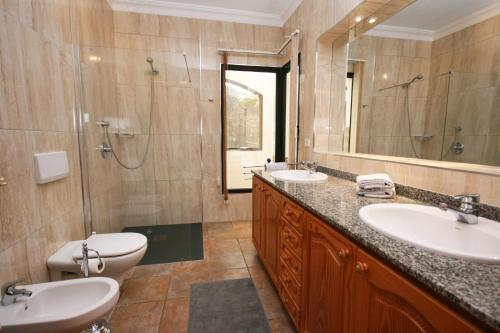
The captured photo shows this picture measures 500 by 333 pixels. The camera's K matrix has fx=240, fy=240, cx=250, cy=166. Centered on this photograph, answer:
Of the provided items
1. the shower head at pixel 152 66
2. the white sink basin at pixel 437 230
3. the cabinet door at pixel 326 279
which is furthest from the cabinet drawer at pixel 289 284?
the shower head at pixel 152 66

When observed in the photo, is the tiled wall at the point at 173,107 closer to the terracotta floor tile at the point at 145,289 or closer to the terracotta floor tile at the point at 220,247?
the terracotta floor tile at the point at 220,247

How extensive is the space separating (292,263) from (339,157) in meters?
0.99

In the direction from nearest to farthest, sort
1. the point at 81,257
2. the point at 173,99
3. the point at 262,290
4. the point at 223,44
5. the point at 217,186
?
1. the point at 81,257
2. the point at 262,290
3. the point at 173,99
4. the point at 223,44
5. the point at 217,186

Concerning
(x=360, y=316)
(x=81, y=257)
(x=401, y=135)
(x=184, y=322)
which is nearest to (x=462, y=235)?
(x=360, y=316)

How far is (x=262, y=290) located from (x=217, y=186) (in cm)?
169

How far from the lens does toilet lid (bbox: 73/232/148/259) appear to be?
165 centimetres

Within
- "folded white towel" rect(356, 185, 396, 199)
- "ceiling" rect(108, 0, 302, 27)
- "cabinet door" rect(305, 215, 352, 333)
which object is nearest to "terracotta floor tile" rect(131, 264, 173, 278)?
"cabinet door" rect(305, 215, 352, 333)

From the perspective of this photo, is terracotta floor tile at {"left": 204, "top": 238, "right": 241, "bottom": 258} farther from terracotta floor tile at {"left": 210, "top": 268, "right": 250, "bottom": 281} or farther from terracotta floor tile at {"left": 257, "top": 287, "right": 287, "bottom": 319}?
terracotta floor tile at {"left": 257, "top": 287, "right": 287, "bottom": 319}

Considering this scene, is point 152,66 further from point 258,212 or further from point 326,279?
point 326,279

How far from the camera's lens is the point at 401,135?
1.66m

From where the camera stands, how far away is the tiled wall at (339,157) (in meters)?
1.03

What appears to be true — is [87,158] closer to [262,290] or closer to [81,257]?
[81,257]

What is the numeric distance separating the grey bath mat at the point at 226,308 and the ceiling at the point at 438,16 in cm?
212

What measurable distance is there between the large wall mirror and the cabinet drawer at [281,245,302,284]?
991mm
